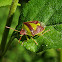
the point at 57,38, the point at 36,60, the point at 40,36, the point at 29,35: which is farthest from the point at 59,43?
the point at 36,60

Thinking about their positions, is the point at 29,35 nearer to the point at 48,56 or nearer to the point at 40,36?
the point at 40,36

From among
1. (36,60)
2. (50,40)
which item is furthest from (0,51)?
(36,60)

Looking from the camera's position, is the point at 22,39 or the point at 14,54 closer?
the point at 22,39

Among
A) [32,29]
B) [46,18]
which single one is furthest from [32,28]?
[46,18]

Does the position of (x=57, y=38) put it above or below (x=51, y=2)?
below

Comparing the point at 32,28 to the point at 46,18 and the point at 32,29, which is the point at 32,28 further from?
the point at 46,18

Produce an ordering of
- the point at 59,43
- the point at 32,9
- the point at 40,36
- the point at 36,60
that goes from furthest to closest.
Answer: the point at 36,60, the point at 32,9, the point at 40,36, the point at 59,43

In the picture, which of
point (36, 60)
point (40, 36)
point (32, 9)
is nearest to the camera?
point (40, 36)


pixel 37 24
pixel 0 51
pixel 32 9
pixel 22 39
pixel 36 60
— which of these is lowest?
pixel 36 60
